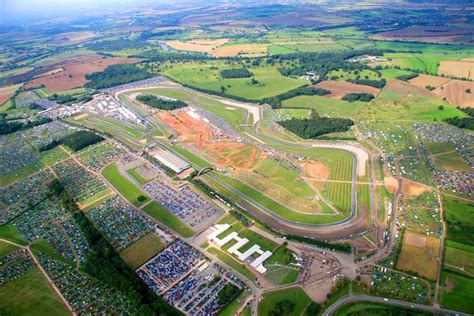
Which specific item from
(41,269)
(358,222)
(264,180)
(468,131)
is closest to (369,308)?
(358,222)

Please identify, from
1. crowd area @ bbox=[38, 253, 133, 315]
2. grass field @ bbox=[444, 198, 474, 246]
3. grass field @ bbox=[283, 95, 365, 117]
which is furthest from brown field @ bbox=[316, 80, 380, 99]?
crowd area @ bbox=[38, 253, 133, 315]

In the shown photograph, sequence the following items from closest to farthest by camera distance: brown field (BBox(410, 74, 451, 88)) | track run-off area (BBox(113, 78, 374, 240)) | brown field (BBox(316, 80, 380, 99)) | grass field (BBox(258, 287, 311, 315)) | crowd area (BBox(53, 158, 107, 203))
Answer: grass field (BBox(258, 287, 311, 315))
track run-off area (BBox(113, 78, 374, 240))
crowd area (BBox(53, 158, 107, 203))
brown field (BBox(316, 80, 380, 99))
brown field (BBox(410, 74, 451, 88))

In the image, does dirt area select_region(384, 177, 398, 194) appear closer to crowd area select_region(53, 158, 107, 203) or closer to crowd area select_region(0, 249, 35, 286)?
crowd area select_region(53, 158, 107, 203)

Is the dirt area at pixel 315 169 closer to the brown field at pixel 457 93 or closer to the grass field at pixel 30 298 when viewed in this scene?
the grass field at pixel 30 298

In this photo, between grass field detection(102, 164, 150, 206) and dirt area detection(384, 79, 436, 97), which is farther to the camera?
dirt area detection(384, 79, 436, 97)

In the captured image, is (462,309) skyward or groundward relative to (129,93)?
groundward

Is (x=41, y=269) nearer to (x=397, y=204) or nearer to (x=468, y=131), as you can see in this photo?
(x=397, y=204)

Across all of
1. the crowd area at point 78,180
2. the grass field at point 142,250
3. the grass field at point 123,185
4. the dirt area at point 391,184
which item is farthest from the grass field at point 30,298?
the dirt area at point 391,184

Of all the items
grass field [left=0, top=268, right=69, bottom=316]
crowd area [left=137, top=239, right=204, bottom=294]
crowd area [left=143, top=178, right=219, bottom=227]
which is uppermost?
crowd area [left=143, top=178, right=219, bottom=227]
